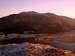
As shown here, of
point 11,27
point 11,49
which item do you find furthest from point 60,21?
point 11,49

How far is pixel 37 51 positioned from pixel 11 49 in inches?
109

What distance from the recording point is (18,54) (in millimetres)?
18078

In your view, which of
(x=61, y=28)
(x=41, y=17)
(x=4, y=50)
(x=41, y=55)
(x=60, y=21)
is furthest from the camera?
(x=41, y=17)

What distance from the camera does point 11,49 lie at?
778 inches

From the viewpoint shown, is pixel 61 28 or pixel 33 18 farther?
pixel 33 18

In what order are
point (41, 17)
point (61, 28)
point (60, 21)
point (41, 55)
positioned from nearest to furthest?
point (41, 55)
point (61, 28)
point (60, 21)
point (41, 17)

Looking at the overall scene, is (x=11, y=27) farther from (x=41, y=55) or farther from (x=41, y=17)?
(x=41, y=55)

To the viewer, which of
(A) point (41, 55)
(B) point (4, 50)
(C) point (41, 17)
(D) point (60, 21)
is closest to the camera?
(A) point (41, 55)

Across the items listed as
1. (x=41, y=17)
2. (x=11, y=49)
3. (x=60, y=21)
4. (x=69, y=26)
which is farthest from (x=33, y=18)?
→ (x=11, y=49)

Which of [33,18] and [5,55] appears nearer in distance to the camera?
[5,55]

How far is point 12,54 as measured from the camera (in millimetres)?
18266

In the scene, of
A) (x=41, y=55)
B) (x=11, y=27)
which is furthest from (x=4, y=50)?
(x=11, y=27)

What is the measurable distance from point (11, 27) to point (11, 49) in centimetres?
4357

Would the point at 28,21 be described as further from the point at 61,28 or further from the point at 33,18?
the point at 61,28
